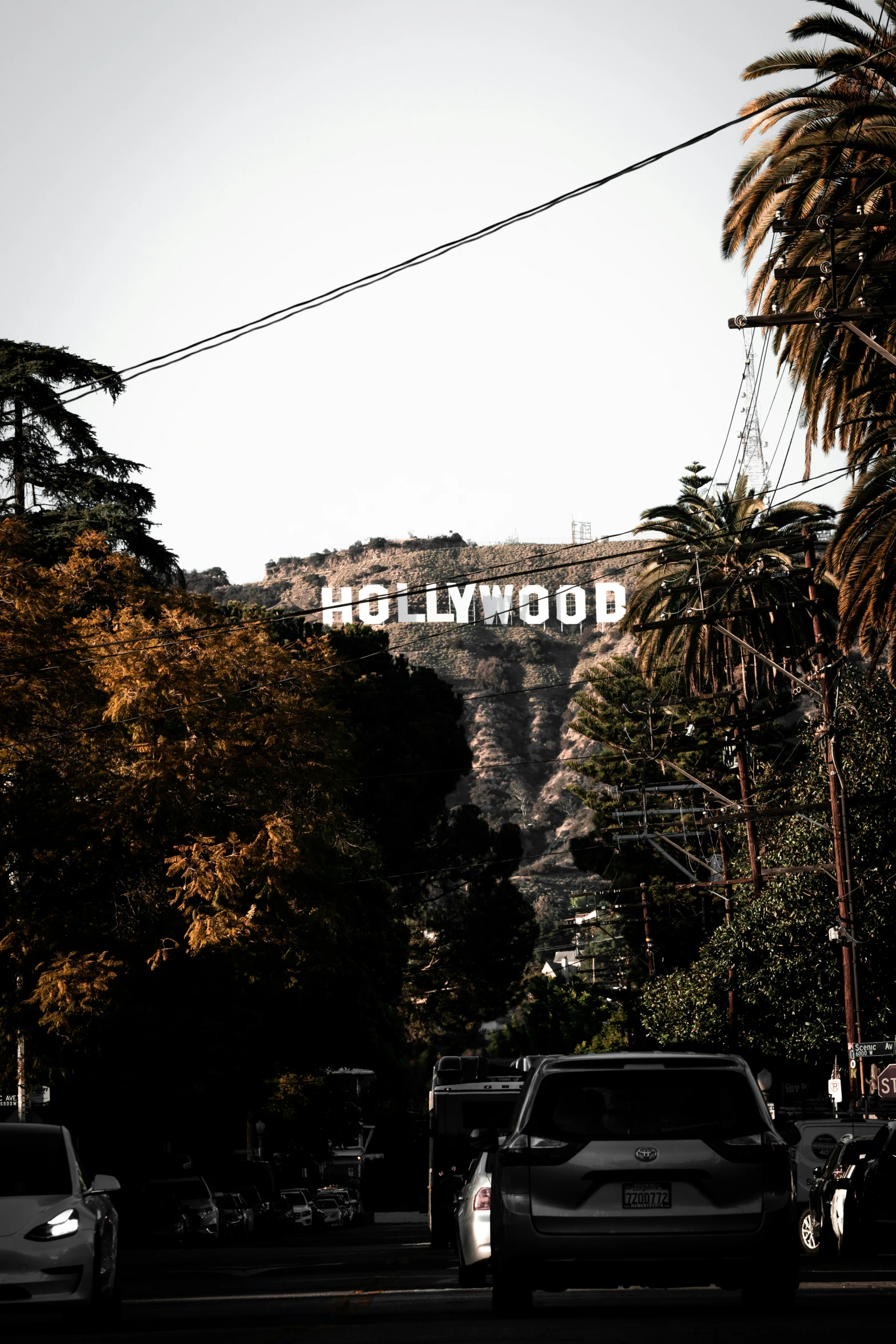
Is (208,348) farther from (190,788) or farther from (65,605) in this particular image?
(65,605)

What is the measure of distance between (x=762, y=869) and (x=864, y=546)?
21646 millimetres

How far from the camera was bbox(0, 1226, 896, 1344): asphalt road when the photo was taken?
35.8ft

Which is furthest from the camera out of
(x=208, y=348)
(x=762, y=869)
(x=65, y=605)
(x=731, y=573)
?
(x=731, y=573)

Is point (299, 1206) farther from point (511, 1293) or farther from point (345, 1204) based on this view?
point (511, 1293)

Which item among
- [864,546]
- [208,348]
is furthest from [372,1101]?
[208,348]

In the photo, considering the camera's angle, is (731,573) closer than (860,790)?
No

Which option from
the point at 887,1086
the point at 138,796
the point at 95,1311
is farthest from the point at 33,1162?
the point at 887,1086

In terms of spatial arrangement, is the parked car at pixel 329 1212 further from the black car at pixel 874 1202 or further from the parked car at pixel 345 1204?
the black car at pixel 874 1202

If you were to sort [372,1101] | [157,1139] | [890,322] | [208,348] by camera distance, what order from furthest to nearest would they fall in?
[372,1101], [157,1139], [890,322], [208,348]

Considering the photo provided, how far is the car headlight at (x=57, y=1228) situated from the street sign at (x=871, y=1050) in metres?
20.8

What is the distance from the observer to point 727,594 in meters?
49.8

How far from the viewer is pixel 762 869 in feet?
152

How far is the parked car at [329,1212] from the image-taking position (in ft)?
196

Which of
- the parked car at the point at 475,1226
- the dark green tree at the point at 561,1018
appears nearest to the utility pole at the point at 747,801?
the parked car at the point at 475,1226
